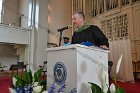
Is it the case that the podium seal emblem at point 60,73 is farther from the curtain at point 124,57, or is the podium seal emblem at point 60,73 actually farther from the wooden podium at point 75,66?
the curtain at point 124,57

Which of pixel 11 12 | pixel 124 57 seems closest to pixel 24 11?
pixel 11 12

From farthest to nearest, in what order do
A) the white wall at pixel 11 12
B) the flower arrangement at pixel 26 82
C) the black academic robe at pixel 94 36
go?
the white wall at pixel 11 12 < the black academic robe at pixel 94 36 < the flower arrangement at pixel 26 82

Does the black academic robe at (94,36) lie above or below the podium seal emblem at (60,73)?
above

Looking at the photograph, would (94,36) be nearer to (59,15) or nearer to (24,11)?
(59,15)

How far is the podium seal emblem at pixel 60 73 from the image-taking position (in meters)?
1.47

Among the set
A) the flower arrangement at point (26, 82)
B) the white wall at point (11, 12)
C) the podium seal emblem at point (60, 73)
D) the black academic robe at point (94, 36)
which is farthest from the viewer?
the white wall at point (11, 12)

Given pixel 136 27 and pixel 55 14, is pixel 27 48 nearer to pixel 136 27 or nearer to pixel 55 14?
pixel 55 14

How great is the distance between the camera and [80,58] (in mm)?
1418

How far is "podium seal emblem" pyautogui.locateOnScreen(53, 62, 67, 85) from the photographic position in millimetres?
1472

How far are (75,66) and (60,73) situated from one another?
0.56 ft

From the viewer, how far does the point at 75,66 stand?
54.4 inches

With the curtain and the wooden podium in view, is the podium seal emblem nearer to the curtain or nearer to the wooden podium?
the wooden podium

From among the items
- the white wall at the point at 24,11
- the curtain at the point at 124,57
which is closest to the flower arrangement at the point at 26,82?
the curtain at the point at 124,57

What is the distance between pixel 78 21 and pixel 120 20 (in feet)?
15.2
